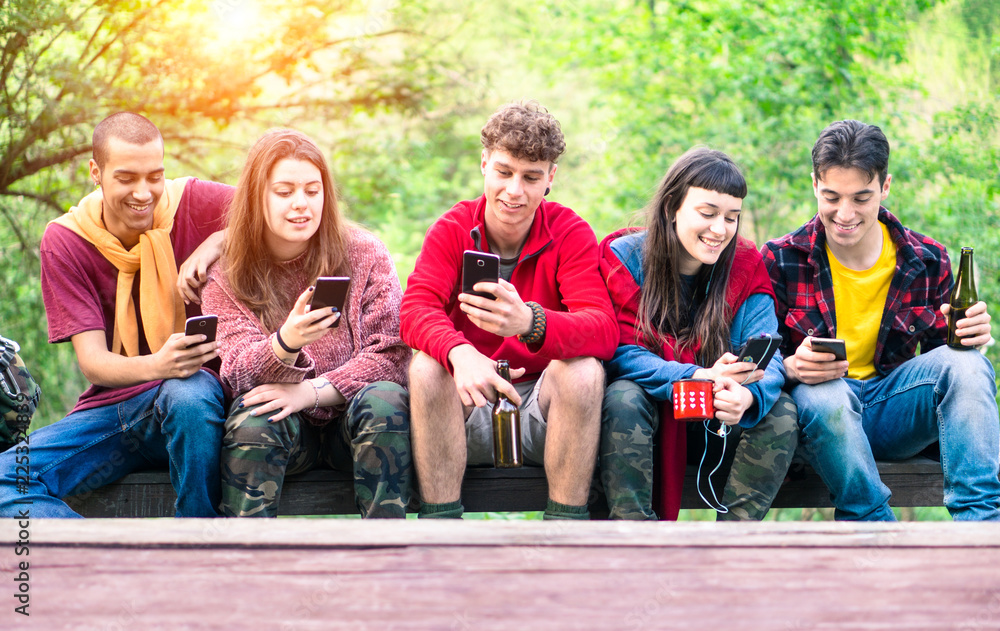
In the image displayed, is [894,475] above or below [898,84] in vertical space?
below

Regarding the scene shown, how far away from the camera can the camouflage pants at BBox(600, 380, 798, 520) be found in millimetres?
2428

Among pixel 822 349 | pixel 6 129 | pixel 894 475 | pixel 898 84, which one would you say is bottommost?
pixel 894 475

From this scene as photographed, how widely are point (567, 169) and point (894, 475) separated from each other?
24.2 ft

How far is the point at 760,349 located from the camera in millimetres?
2410

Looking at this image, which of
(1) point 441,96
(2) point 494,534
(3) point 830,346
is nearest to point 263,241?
(2) point 494,534

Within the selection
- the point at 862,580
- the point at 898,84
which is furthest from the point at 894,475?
the point at 898,84

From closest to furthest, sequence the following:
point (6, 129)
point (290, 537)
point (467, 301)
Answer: point (290, 537) < point (467, 301) < point (6, 129)

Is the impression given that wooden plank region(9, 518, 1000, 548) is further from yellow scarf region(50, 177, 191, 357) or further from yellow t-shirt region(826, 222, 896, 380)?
yellow t-shirt region(826, 222, 896, 380)

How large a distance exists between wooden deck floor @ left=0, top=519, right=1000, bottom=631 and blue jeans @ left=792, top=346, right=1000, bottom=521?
2.95 feet

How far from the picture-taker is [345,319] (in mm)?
2703

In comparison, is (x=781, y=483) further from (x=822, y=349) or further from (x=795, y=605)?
(x=795, y=605)

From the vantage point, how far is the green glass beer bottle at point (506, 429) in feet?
8.05

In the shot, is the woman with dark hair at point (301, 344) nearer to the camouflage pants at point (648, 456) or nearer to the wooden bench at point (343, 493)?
the wooden bench at point (343, 493)

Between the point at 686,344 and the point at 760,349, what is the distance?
32 cm
